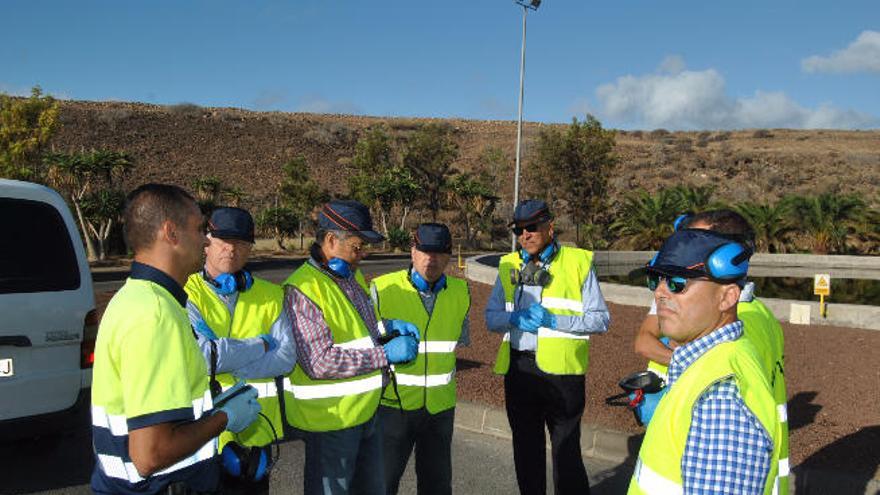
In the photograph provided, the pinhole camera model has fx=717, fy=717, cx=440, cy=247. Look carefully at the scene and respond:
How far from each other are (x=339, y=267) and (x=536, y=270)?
143cm

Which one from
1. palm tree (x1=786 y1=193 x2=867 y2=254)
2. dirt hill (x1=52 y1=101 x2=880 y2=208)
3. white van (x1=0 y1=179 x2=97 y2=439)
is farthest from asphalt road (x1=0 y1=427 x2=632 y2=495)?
dirt hill (x1=52 y1=101 x2=880 y2=208)

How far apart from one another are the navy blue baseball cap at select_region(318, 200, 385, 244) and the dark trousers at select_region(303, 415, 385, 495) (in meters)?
0.87

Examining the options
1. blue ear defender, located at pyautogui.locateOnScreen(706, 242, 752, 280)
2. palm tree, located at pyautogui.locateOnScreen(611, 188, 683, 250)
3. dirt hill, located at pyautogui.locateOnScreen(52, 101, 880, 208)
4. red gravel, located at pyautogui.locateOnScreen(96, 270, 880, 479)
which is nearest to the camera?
blue ear defender, located at pyautogui.locateOnScreen(706, 242, 752, 280)

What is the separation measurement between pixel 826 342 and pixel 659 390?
29.3 feet

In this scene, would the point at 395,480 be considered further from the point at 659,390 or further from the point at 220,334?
the point at 659,390

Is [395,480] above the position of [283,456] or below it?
above

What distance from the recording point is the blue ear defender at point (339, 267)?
3275mm

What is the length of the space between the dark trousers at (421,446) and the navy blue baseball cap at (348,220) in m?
1.01

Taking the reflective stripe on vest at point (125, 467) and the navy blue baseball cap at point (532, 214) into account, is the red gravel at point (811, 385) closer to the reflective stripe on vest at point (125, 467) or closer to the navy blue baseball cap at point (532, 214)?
the navy blue baseball cap at point (532, 214)

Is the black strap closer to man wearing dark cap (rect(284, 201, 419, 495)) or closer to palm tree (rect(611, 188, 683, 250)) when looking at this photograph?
man wearing dark cap (rect(284, 201, 419, 495))

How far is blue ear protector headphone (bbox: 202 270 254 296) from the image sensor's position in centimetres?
337

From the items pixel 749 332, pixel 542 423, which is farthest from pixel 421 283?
pixel 749 332

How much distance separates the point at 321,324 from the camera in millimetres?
3148

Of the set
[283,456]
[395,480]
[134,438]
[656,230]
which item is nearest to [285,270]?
[656,230]
